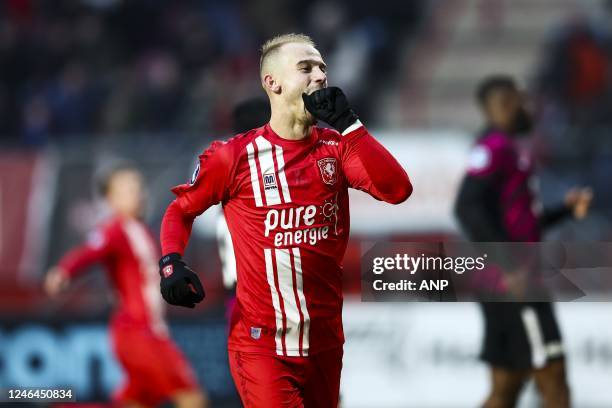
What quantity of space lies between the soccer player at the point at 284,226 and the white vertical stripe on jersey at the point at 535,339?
1.92 m

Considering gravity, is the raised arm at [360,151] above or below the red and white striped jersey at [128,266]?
below

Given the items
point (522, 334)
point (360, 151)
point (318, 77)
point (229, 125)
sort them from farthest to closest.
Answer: point (229, 125) < point (522, 334) < point (318, 77) < point (360, 151)

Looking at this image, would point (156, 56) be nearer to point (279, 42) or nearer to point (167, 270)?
point (279, 42)

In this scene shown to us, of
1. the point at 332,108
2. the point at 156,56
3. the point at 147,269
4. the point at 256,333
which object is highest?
the point at 156,56

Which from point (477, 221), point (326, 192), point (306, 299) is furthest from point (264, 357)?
point (477, 221)

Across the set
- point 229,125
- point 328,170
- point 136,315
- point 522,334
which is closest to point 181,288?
point 328,170

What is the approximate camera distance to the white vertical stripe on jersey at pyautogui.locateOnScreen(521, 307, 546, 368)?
6.39m

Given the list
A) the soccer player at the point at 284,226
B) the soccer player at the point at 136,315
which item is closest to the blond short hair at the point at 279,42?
the soccer player at the point at 284,226

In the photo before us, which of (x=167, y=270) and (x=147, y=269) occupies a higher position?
(x=147, y=269)

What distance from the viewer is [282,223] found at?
4.69 m

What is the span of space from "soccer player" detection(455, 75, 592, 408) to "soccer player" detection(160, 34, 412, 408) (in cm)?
195

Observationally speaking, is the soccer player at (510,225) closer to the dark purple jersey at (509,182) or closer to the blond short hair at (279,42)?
the dark purple jersey at (509,182)

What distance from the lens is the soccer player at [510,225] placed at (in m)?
6.40

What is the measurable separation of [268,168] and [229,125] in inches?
367
